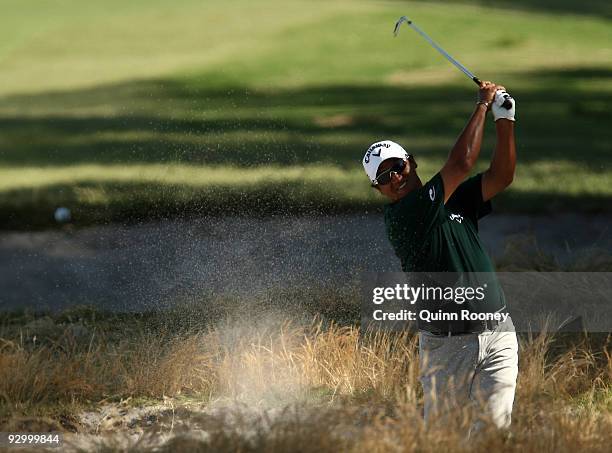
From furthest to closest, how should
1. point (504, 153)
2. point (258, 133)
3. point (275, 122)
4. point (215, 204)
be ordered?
point (275, 122) < point (258, 133) < point (215, 204) < point (504, 153)

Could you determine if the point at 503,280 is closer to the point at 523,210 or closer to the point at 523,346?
the point at 523,346

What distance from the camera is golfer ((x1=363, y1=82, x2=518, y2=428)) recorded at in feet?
16.3

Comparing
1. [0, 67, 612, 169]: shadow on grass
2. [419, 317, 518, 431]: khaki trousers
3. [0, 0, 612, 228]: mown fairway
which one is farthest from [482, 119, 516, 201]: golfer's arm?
[0, 67, 612, 169]: shadow on grass

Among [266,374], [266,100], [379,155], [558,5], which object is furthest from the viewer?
[558,5]

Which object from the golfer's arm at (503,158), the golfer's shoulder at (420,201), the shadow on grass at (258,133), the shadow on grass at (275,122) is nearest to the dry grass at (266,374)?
the golfer's shoulder at (420,201)

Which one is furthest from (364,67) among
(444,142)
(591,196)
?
(591,196)

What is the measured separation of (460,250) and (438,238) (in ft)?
0.40

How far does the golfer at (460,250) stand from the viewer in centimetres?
496

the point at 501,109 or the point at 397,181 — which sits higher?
the point at 501,109

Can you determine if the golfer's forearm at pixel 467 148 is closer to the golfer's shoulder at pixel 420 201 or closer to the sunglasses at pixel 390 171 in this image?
the golfer's shoulder at pixel 420 201

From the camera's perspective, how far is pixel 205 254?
9406 mm

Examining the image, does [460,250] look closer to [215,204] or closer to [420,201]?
[420,201]

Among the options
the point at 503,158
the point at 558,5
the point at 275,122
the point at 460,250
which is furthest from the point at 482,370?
the point at 558,5

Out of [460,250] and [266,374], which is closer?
[460,250]
